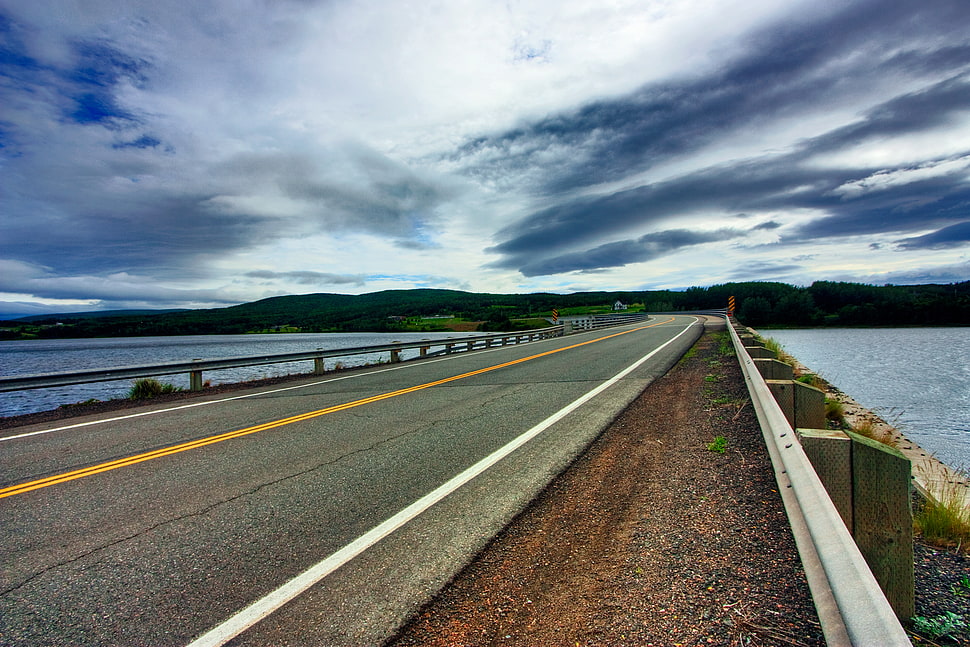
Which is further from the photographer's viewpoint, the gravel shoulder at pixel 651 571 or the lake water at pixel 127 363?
the lake water at pixel 127 363

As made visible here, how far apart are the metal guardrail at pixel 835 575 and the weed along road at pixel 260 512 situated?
1946mm

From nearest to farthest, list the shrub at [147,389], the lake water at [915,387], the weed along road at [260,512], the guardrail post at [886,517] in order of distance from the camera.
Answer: the guardrail post at [886,517], the weed along road at [260,512], the lake water at [915,387], the shrub at [147,389]

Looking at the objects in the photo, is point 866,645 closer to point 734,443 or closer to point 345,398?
point 734,443

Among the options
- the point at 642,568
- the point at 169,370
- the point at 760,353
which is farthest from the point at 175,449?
the point at 760,353

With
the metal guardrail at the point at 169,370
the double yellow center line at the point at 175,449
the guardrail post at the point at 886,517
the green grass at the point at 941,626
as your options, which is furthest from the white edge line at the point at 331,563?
the metal guardrail at the point at 169,370

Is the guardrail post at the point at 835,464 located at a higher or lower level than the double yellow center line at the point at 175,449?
higher

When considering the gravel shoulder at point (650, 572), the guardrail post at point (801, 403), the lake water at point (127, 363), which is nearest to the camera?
Answer: the gravel shoulder at point (650, 572)

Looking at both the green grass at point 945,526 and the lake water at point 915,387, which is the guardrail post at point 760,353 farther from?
the lake water at point 915,387

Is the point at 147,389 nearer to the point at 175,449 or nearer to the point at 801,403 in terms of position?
the point at 175,449

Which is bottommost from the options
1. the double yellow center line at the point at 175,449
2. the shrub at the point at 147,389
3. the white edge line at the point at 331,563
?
the shrub at the point at 147,389

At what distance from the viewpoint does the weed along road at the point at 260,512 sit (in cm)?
269

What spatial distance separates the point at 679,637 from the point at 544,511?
5.53 ft

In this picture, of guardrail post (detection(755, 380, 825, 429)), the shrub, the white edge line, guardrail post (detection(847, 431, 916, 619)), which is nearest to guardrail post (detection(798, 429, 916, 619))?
guardrail post (detection(847, 431, 916, 619))

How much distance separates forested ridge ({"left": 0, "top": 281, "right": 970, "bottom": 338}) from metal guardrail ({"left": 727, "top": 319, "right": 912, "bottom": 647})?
142 feet
